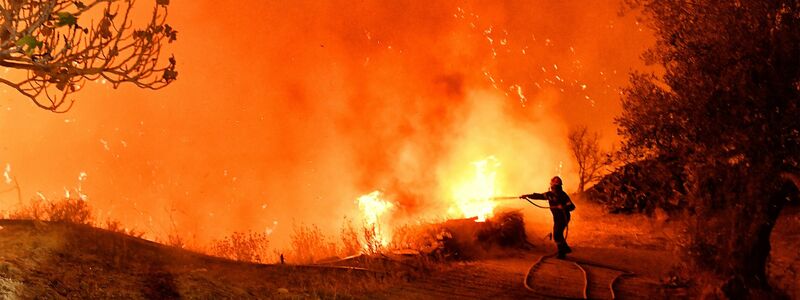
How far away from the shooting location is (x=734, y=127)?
316 inches

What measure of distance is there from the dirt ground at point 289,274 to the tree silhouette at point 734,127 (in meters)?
0.83

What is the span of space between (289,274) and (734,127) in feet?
20.7

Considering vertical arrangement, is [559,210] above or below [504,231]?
above

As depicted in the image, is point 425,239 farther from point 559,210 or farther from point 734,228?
point 734,228

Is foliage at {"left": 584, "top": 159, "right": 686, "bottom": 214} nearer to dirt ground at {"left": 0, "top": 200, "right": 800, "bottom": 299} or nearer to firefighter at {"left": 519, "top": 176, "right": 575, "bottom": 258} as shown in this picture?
dirt ground at {"left": 0, "top": 200, "right": 800, "bottom": 299}

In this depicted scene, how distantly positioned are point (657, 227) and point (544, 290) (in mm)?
9449

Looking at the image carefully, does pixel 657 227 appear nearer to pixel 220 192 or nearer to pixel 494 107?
pixel 494 107

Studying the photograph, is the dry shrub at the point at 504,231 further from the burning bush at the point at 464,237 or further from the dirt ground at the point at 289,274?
the dirt ground at the point at 289,274

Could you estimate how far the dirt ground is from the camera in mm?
6484

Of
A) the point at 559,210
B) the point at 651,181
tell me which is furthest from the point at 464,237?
the point at 651,181

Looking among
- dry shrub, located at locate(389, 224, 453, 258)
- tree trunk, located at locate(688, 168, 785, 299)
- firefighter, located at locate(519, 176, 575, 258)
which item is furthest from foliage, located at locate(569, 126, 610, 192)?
tree trunk, located at locate(688, 168, 785, 299)

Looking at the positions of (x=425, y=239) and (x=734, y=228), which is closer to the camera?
(x=734, y=228)

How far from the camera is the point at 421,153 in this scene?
31656 millimetres

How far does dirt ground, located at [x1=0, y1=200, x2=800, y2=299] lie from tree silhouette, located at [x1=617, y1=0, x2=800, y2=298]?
2.72ft
